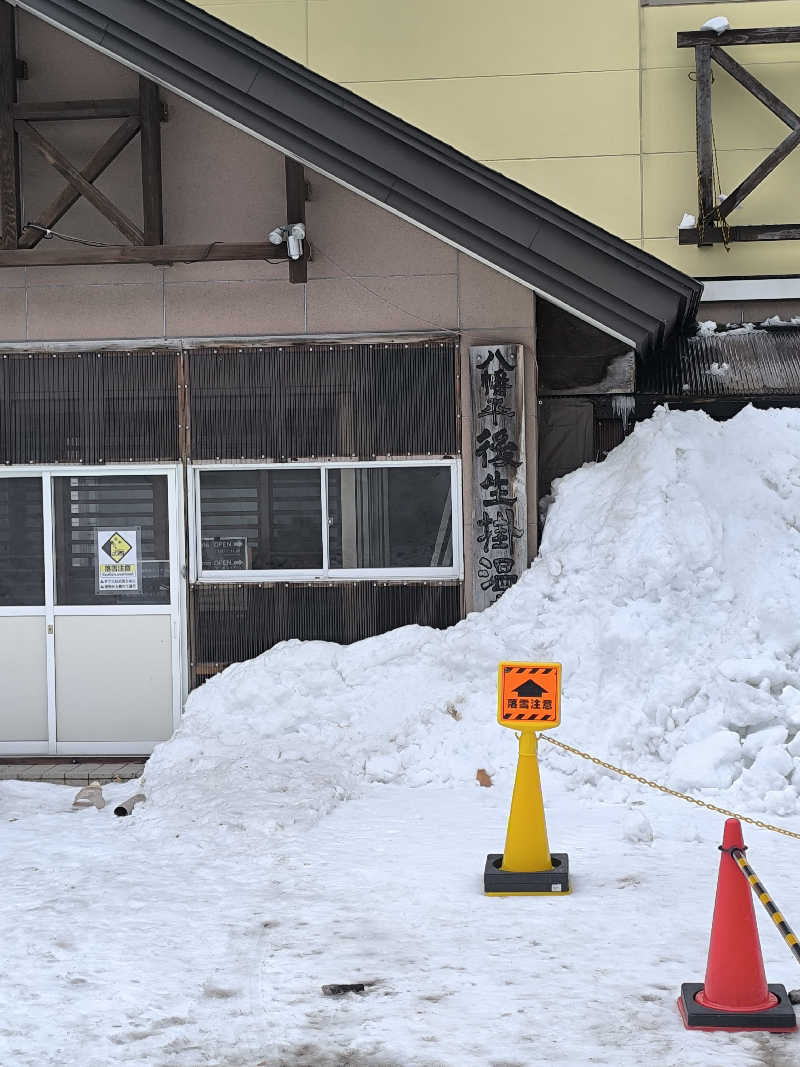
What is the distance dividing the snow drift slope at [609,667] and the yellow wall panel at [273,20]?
767 centimetres

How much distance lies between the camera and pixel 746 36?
1267 centimetres

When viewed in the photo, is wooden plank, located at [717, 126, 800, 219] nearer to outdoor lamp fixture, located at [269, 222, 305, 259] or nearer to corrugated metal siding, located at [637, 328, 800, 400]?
corrugated metal siding, located at [637, 328, 800, 400]

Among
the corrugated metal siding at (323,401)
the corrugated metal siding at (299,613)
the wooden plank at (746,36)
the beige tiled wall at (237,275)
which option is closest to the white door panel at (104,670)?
the corrugated metal siding at (299,613)

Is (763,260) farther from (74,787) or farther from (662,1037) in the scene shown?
(662,1037)

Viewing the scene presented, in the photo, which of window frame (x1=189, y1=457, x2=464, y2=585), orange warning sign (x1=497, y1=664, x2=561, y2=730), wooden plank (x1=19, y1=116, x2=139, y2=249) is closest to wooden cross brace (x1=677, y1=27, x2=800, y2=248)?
window frame (x1=189, y1=457, x2=464, y2=585)

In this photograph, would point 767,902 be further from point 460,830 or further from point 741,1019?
point 460,830

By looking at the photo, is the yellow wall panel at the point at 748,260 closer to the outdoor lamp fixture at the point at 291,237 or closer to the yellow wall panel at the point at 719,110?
the yellow wall panel at the point at 719,110

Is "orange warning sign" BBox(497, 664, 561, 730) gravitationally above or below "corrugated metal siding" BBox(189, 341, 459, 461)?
below

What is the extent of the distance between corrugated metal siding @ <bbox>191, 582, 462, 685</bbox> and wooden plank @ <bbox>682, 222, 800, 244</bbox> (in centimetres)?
572

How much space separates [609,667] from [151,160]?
5258mm

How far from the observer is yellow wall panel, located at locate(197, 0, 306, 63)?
1410cm

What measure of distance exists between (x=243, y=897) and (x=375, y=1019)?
1.59m

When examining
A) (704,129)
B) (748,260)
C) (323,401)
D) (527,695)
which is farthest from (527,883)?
(704,129)

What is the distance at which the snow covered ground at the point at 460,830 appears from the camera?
4344mm
